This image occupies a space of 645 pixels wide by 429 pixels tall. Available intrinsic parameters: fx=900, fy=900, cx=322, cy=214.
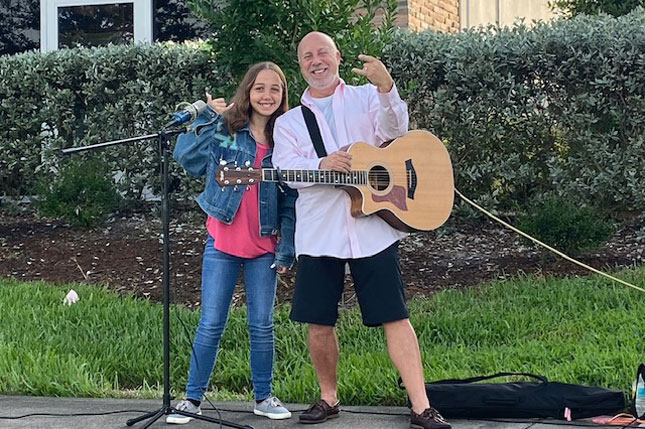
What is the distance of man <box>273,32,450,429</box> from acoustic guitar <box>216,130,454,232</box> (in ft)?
0.17

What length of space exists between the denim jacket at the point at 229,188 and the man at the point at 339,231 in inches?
5.4

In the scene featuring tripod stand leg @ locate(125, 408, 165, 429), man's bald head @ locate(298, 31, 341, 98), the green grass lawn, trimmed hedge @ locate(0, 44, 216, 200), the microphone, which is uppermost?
trimmed hedge @ locate(0, 44, 216, 200)

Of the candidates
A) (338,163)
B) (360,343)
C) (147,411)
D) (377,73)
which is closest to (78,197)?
(360,343)

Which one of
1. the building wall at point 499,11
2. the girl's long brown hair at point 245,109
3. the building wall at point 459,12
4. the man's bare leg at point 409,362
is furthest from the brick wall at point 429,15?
the man's bare leg at point 409,362

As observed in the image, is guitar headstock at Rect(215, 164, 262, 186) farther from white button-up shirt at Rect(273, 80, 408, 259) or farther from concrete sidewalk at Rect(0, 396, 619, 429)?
concrete sidewalk at Rect(0, 396, 619, 429)

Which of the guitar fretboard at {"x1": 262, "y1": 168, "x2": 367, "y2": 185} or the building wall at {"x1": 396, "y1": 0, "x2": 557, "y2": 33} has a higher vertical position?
the building wall at {"x1": 396, "y1": 0, "x2": 557, "y2": 33}

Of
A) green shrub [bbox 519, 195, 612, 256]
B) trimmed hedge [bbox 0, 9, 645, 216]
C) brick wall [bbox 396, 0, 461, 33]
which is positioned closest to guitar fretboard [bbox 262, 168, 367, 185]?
green shrub [bbox 519, 195, 612, 256]

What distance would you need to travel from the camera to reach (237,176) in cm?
409

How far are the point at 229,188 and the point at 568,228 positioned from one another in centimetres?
329

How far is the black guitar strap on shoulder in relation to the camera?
13.9ft

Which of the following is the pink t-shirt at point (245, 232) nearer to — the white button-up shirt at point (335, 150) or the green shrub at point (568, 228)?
the white button-up shirt at point (335, 150)

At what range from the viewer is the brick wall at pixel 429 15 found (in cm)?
977

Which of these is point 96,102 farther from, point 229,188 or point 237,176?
point 237,176

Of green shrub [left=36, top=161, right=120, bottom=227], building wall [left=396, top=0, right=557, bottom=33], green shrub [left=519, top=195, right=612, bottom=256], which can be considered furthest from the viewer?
building wall [left=396, top=0, right=557, bottom=33]
